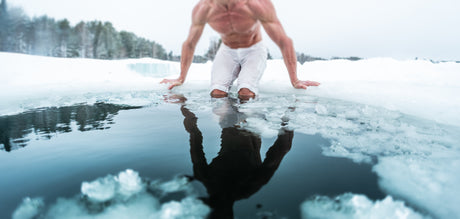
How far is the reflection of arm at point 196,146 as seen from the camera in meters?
0.95

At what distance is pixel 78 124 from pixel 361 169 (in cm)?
182

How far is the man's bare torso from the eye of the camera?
2320mm

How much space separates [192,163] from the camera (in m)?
1.02

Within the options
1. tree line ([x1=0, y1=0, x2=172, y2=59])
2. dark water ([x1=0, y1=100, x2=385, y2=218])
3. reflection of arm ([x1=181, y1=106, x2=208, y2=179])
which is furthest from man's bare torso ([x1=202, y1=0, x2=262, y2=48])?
tree line ([x1=0, y1=0, x2=172, y2=59])

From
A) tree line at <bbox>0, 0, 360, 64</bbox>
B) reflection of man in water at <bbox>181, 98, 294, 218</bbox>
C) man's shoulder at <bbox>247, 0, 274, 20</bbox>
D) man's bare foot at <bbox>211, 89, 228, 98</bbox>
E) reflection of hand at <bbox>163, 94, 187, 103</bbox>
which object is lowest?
reflection of man in water at <bbox>181, 98, 294, 218</bbox>

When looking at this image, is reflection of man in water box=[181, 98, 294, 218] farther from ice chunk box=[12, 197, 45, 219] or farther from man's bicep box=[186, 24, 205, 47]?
man's bicep box=[186, 24, 205, 47]

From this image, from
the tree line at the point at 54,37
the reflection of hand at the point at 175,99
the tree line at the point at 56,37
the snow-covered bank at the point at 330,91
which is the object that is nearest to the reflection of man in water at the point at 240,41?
the reflection of hand at the point at 175,99

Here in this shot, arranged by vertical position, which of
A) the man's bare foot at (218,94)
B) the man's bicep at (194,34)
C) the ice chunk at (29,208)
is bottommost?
the ice chunk at (29,208)

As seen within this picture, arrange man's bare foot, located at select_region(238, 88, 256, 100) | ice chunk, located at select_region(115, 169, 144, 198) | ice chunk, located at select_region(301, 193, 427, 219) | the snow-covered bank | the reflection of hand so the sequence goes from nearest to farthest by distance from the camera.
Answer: ice chunk, located at select_region(301, 193, 427, 219)
ice chunk, located at select_region(115, 169, 144, 198)
the snow-covered bank
the reflection of hand
man's bare foot, located at select_region(238, 88, 256, 100)

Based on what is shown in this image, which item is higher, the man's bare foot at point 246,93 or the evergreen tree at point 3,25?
the evergreen tree at point 3,25

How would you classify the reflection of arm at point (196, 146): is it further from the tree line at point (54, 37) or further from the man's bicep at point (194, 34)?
the tree line at point (54, 37)

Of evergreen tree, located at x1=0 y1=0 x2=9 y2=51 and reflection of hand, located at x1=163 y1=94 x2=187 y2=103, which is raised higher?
evergreen tree, located at x1=0 y1=0 x2=9 y2=51

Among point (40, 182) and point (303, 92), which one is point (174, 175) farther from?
point (303, 92)

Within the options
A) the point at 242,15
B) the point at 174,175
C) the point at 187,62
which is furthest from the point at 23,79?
the point at 174,175
